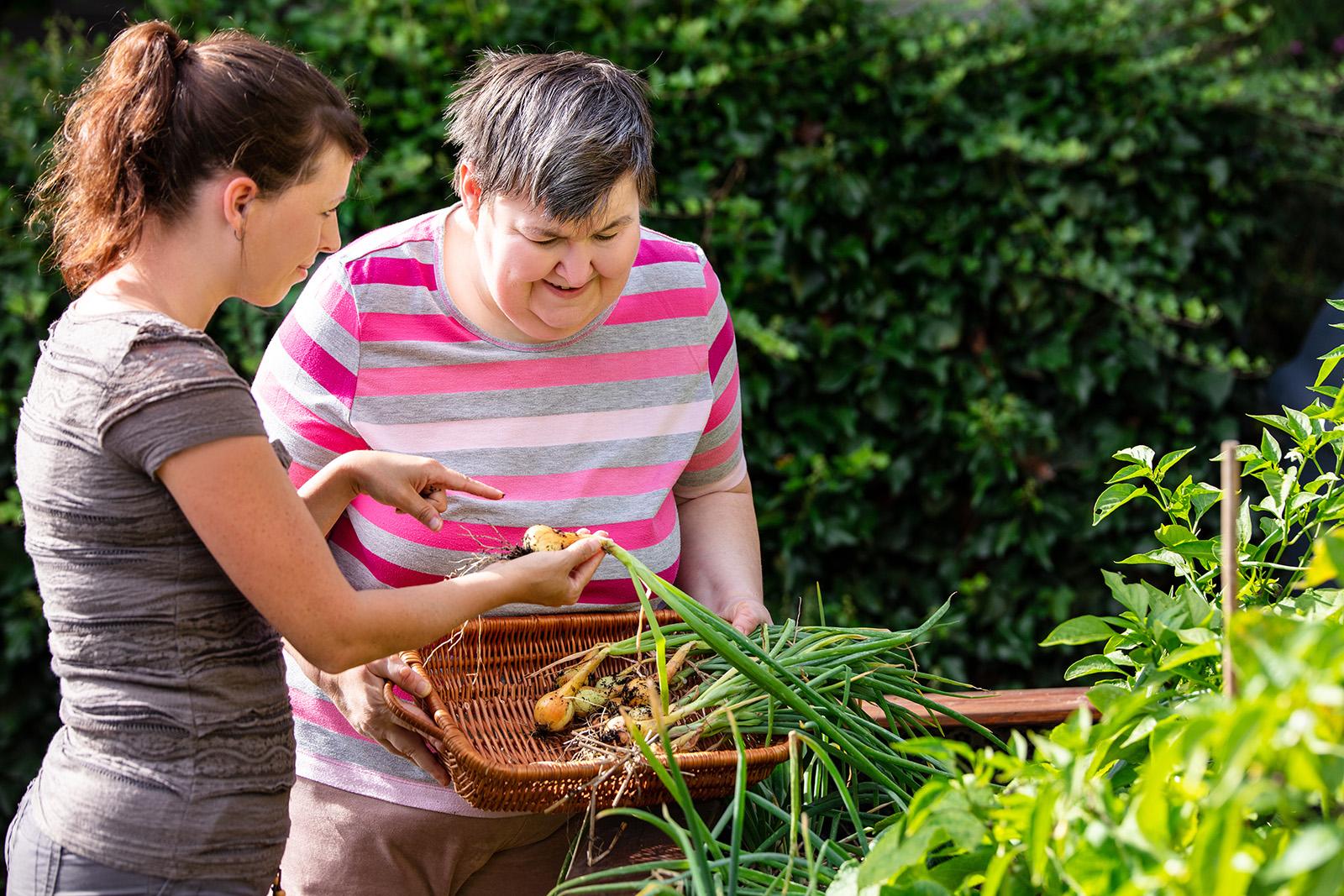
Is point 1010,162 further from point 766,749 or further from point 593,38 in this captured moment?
point 766,749

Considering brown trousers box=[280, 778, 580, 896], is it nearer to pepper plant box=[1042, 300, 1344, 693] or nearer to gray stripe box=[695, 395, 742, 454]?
gray stripe box=[695, 395, 742, 454]

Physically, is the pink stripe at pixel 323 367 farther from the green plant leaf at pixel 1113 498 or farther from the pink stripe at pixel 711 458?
the green plant leaf at pixel 1113 498

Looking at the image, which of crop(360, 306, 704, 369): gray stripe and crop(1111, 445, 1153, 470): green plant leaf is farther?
crop(360, 306, 704, 369): gray stripe

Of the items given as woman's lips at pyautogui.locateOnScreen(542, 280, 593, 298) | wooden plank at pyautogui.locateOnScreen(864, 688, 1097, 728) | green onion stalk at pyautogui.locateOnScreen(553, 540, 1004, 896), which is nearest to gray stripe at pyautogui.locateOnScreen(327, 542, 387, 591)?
green onion stalk at pyautogui.locateOnScreen(553, 540, 1004, 896)

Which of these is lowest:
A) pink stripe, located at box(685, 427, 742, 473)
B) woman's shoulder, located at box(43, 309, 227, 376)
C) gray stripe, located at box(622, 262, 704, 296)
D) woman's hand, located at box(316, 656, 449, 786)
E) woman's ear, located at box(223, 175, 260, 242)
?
woman's hand, located at box(316, 656, 449, 786)

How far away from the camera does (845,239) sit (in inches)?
122

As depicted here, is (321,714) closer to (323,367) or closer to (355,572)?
(355,572)

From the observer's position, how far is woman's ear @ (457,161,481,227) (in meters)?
1.65

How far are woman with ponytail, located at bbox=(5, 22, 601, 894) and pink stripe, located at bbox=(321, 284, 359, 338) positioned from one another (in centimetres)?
31

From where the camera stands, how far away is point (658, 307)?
1822 mm

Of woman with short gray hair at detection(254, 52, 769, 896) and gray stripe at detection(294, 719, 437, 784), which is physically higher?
woman with short gray hair at detection(254, 52, 769, 896)

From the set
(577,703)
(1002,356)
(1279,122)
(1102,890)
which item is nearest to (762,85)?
(1002,356)

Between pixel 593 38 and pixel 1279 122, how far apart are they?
184 centimetres

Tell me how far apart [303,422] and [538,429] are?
311mm
